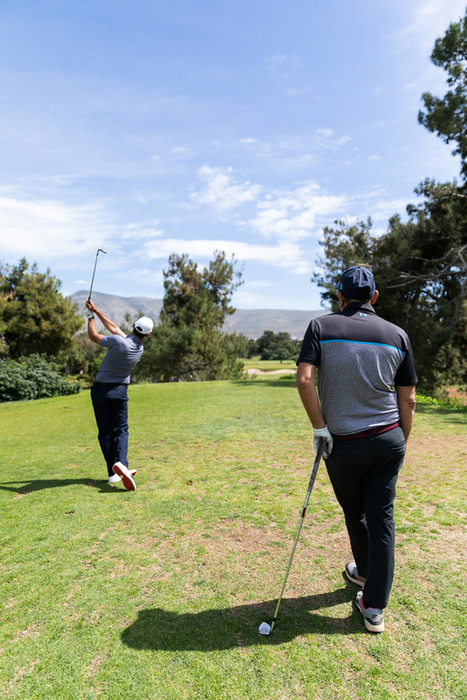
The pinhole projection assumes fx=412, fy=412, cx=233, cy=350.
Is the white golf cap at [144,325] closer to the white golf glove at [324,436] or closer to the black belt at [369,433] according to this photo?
the white golf glove at [324,436]

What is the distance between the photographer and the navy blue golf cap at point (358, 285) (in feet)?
9.14

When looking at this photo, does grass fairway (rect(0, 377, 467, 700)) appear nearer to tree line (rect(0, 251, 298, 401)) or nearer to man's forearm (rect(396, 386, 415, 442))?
man's forearm (rect(396, 386, 415, 442))

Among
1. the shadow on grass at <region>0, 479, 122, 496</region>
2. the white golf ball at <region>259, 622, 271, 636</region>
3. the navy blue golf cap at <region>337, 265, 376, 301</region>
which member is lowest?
the shadow on grass at <region>0, 479, 122, 496</region>

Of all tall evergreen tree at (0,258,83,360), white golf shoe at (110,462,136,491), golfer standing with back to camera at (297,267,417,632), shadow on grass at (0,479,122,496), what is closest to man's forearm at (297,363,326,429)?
golfer standing with back to camera at (297,267,417,632)

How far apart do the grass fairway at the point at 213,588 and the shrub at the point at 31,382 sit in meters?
12.9

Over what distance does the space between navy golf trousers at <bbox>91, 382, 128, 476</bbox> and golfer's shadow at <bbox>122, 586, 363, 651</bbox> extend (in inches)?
106

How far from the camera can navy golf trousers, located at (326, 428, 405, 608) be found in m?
2.53

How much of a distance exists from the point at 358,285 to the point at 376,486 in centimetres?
130

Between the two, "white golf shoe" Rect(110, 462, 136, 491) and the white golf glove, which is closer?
the white golf glove

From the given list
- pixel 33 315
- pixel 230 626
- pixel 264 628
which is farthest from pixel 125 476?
pixel 33 315

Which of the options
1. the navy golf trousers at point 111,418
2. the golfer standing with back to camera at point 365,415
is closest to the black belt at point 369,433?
the golfer standing with back to camera at point 365,415

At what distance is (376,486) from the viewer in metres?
2.55

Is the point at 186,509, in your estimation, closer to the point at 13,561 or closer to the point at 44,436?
the point at 13,561

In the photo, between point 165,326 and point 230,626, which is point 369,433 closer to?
point 230,626
